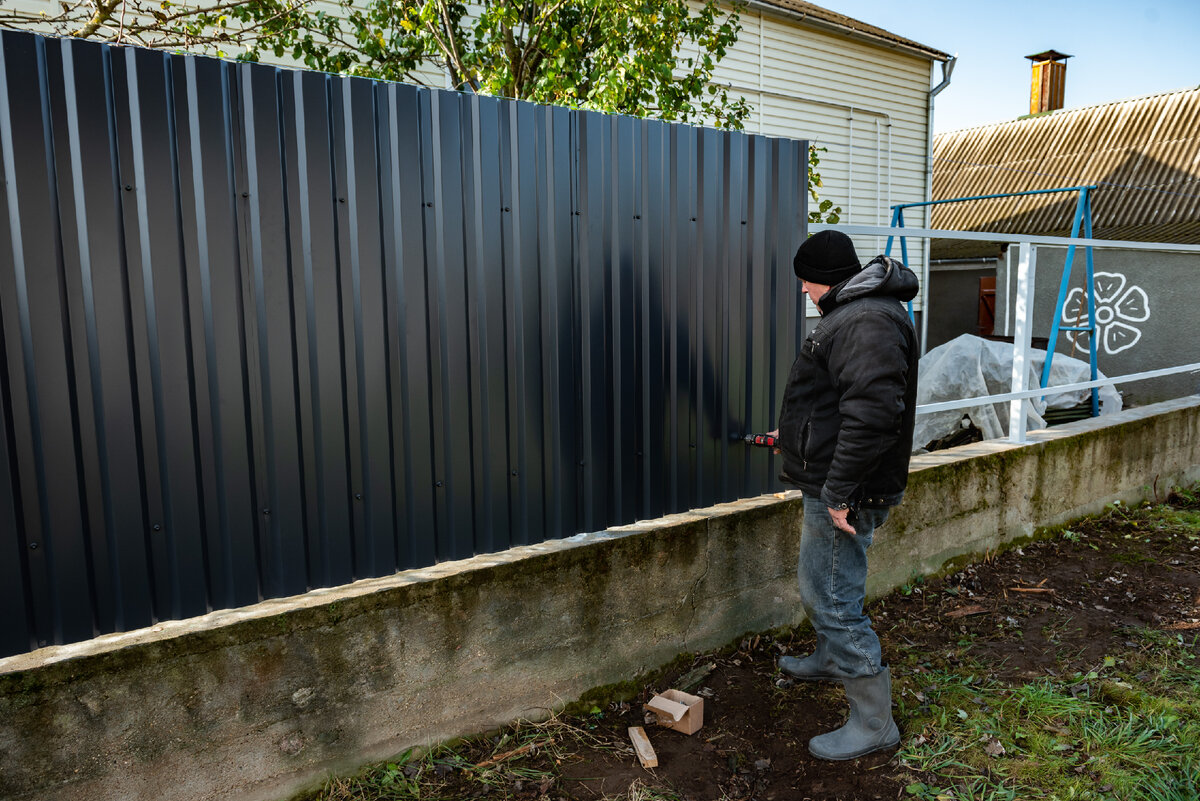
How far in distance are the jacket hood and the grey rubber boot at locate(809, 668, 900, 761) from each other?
4.53ft

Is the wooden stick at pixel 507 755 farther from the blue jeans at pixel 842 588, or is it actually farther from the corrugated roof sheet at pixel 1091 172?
the corrugated roof sheet at pixel 1091 172

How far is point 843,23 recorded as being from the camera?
1251cm

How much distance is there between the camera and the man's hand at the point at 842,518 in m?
2.74

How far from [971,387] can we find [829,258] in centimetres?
435

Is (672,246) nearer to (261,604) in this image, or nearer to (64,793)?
(261,604)

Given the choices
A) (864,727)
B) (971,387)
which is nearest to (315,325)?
(864,727)

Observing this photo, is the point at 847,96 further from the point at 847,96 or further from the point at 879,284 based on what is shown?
the point at 879,284

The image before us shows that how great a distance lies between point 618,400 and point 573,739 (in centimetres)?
132

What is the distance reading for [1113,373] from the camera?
35.6 ft

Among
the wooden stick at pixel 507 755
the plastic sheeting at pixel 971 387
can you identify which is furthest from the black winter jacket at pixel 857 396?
the plastic sheeting at pixel 971 387

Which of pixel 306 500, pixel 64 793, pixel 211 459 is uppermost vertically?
pixel 211 459

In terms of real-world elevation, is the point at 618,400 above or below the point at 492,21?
below

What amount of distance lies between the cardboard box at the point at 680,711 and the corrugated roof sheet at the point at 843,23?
11.0m

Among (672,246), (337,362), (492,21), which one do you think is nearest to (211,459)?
(337,362)
